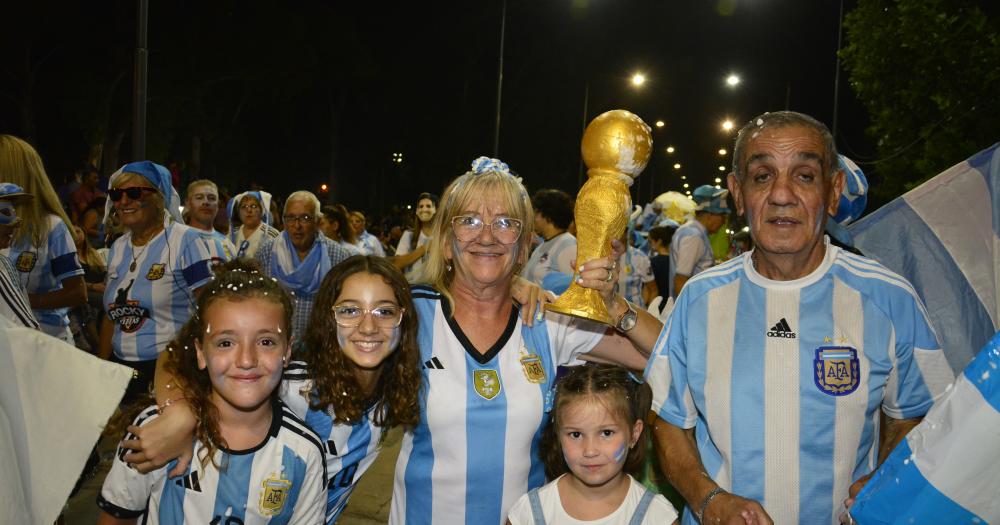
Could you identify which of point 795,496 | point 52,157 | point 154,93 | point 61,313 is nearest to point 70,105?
point 154,93

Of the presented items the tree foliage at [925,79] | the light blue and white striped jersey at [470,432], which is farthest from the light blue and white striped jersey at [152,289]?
the tree foliage at [925,79]

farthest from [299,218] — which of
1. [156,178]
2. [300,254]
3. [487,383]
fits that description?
[487,383]

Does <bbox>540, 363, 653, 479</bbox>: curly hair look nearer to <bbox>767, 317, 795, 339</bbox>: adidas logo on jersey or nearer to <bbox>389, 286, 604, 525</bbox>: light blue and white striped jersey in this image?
<bbox>389, 286, 604, 525</bbox>: light blue and white striped jersey

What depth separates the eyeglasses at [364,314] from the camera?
2.56 meters

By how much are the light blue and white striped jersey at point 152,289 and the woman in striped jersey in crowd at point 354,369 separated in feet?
7.34

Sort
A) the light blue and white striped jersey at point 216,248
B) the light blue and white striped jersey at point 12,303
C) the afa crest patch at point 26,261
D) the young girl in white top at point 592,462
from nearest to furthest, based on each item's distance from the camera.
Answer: the young girl in white top at point 592,462 < the light blue and white striped jersey at point 12,303 < the afa crest patch at point 26,261 < the light blue and white striped jersey at point 216,248

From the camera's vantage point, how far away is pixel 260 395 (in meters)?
2.48

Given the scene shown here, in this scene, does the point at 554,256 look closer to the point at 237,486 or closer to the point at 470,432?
the point at 470,432

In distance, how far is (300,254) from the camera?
7273 millimetres

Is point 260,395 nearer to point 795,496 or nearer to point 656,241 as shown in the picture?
point 795,496

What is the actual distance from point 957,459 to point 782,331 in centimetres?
78

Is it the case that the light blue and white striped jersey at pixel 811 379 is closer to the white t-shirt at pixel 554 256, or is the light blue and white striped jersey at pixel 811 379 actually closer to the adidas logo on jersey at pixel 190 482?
the adidas logo on jersey at pixel 190 482

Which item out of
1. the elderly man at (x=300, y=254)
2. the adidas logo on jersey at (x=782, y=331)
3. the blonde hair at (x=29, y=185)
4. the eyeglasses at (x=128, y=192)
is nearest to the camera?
the adidas logo on jersey at (x=782, y=331)

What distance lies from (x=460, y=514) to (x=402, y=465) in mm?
274
